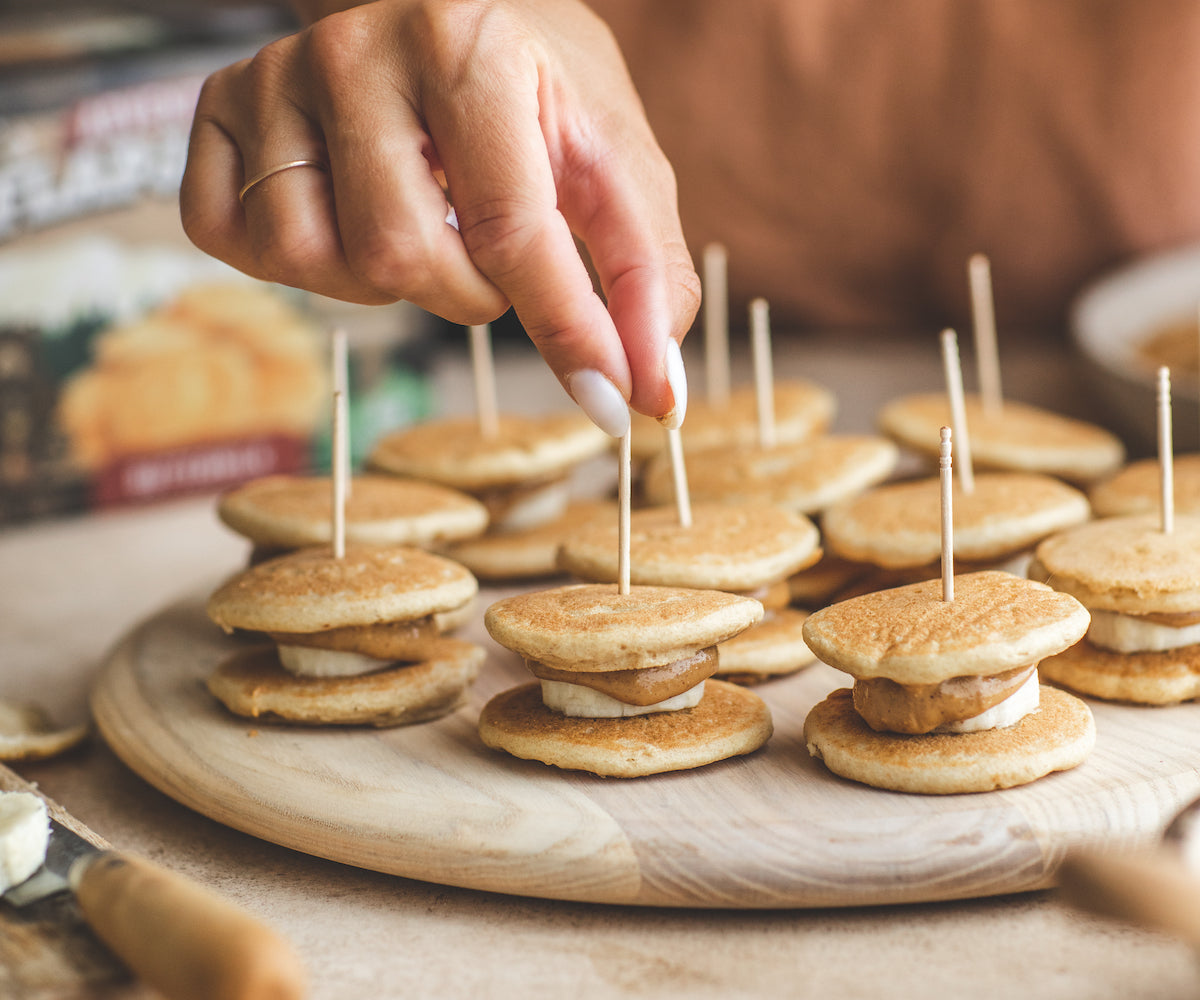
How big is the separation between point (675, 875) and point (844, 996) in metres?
0.26

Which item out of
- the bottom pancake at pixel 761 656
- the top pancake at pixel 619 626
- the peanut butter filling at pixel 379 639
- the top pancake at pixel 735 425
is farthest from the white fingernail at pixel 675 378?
the top pancake at pixel 735 425

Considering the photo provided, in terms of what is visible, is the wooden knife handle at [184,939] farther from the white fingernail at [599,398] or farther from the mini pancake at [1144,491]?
the mini pancake at [1144,491]

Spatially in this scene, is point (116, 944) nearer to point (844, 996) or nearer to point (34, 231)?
point (844, 996)

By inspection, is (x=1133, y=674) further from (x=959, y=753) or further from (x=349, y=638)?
(x=349, y=638)

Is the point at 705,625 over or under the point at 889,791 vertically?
over

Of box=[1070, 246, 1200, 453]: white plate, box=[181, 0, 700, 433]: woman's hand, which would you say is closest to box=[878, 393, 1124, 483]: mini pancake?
box=[1070, 246, 1200, 453]: white plate

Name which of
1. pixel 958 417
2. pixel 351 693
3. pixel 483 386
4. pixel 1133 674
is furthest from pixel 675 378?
pixel 483 386

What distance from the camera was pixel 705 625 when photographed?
5.71ft

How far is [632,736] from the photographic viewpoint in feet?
5.81

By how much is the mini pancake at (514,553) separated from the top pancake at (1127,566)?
0.92m

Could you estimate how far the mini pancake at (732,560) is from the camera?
2061 mm

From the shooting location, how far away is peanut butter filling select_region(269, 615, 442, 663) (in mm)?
2025

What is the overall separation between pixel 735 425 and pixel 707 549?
946mm

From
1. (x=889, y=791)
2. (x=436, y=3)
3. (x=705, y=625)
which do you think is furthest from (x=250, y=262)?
(x=889, y=791)
